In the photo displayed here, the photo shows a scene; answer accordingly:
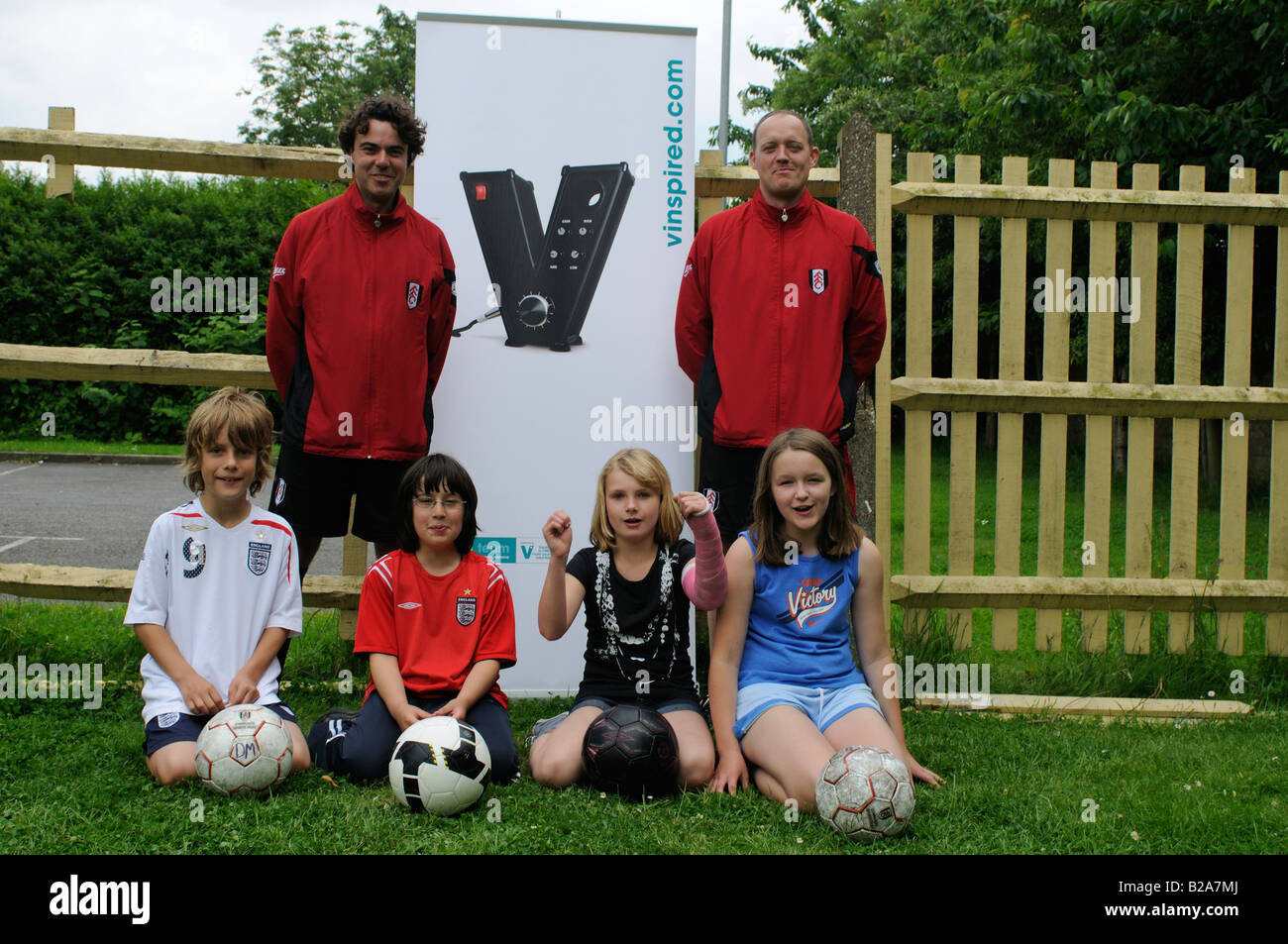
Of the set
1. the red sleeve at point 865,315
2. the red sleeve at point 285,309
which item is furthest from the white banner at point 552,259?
the red sleeve at point 865,315

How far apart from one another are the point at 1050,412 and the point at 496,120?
3061mm

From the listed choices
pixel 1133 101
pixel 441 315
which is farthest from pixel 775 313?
pixel 1133 101

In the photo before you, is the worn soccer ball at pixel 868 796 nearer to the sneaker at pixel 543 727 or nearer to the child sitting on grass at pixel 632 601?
the child sitting on grass at pixel 632 601

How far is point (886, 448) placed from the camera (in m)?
4.98

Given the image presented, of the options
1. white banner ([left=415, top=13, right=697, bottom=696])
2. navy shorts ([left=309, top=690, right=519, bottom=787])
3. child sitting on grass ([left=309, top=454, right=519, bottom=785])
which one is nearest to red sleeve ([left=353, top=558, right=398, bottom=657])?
child sitting on grass ([left=309, top=454, right=519, bottom=785])

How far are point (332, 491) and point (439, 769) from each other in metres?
1.49

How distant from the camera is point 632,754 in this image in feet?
11.4

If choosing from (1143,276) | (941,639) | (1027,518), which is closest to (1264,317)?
(1027,518)

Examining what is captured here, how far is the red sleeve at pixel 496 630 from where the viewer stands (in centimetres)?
388

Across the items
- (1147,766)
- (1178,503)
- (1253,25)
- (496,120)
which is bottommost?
(1147,766)

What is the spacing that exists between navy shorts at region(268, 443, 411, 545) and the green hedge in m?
10.1

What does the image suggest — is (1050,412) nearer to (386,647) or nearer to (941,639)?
(941,639)

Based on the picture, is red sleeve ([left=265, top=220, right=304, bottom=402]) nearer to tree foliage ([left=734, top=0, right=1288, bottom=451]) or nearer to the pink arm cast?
the pink arm cast

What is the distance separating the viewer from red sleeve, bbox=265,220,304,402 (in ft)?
13.9
